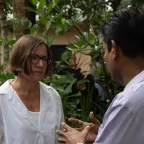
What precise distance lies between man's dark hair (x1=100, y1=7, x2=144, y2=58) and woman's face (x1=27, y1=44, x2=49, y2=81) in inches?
36.8

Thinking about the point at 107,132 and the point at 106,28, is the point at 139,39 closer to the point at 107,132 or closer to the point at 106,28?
the point at 106,28

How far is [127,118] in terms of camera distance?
4.25 feet

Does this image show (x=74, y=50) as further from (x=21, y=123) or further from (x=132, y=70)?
(x=132, y=70)

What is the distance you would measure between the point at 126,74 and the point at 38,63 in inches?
38.7

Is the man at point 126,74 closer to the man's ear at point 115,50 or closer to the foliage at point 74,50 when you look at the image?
the man's ear at point 115,50

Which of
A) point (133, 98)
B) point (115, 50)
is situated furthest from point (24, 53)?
point (133, 98)

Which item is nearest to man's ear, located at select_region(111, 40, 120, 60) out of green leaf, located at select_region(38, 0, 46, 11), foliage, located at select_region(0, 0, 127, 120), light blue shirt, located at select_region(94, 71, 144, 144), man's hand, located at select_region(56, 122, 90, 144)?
light blue shirt, located at select_region(94, 71, 144, 144)


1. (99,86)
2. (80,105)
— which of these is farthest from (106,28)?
(99,86)

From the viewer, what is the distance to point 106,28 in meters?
1.54

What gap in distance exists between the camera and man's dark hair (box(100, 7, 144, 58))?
4.68 ft

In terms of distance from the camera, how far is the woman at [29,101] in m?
2.19

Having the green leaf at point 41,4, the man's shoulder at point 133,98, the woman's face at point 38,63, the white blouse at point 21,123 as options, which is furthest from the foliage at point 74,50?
the man's shoulder at point 133,98

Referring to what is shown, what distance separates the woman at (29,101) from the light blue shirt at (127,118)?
93cm

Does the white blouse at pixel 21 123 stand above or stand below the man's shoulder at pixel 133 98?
below
